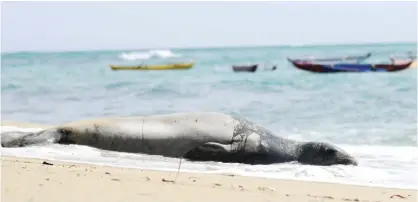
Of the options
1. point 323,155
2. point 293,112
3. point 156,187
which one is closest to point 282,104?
point 293,112

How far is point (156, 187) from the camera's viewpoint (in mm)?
4328

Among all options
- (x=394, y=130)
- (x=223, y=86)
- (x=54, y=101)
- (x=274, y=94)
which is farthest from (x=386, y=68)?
(x=394, y=130)

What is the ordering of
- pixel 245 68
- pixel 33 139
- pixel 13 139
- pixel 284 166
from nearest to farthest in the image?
1. pixel 284 166
2. pixel 33 139
3. pixel 13 139
4. pixel 245 68

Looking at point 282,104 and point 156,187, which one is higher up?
point 282,104

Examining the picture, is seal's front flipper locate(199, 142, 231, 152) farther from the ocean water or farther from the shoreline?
the shoreline

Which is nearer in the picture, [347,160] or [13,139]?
[347,160]

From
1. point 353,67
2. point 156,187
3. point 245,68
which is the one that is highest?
point 245,68

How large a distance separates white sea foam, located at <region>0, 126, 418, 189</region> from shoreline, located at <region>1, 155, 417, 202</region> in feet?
0.99

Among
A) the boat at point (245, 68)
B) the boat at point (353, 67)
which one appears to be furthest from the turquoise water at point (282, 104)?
the boat at point (245, 68)

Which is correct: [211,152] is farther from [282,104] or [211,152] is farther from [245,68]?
[245,68]

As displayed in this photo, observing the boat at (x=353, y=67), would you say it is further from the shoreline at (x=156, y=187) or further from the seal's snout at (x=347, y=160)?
the shoreline at (x=156, y=187)

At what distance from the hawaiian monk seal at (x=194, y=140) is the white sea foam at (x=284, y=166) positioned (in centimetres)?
14

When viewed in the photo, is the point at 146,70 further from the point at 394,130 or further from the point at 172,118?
the point at 172,118

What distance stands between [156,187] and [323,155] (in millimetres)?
2211
